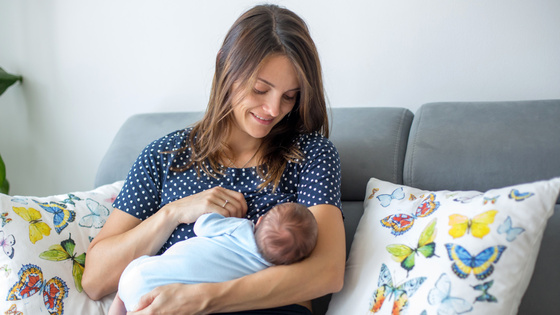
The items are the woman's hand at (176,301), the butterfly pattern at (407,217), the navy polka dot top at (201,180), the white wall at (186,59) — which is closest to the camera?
the woman's hand at (176,301)

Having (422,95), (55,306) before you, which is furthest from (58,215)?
(422,95)

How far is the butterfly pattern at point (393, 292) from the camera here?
4.10ft

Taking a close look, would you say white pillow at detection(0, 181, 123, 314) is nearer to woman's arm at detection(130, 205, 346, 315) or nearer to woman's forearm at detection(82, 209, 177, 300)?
woman's forearm at detection(82, 209, 177, 300)

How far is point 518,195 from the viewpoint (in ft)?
3.94

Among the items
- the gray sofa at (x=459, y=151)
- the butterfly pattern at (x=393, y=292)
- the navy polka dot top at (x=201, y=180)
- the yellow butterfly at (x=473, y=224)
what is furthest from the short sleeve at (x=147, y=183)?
the yellow butterfly at (x=473, y=224)

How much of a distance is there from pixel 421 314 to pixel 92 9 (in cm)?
190

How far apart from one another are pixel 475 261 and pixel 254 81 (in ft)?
2.26

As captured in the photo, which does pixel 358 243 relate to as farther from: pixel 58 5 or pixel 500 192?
pixel 58 5

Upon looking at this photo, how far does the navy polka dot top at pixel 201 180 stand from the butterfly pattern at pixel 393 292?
0.80 feet

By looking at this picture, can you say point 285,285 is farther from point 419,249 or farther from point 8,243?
point 8,243

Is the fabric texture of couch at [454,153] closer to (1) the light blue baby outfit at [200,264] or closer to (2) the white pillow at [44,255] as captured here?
(2) the white pillow at [44,255]

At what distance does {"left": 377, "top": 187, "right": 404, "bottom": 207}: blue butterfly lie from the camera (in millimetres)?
1528

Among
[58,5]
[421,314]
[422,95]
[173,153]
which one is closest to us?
[421,314]

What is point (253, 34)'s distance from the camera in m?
1.46
